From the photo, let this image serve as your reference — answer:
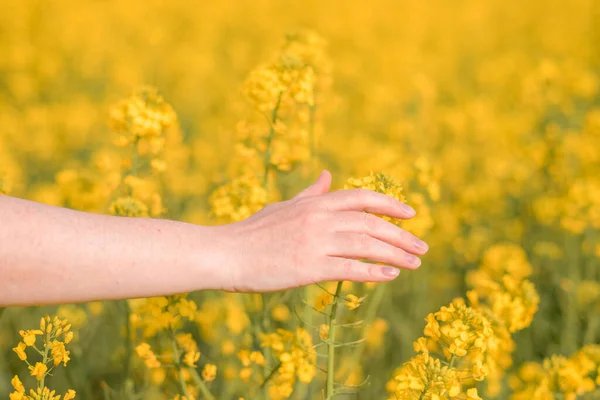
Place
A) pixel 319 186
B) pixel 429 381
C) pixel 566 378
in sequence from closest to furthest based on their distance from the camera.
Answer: pixel 429 381 < pixel 319 186 < pixel 566 378

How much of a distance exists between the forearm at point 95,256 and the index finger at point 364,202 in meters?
0.22

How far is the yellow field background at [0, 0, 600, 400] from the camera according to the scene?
1.93m

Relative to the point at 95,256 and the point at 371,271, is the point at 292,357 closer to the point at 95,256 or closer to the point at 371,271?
the point at 371,271

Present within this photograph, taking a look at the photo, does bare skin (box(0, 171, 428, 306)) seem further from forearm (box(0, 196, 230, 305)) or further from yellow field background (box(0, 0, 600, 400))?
yellow field background (box(0, 0, 600, 400))

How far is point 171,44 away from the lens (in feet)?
24.8

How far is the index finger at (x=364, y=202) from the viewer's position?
139 cm

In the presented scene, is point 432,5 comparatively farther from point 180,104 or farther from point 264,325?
point 264,325

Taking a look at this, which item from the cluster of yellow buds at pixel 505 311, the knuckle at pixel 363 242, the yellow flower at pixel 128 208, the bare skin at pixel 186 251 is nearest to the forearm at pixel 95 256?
the bare skin at pixel 186 251

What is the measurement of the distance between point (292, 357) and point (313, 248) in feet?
1.50

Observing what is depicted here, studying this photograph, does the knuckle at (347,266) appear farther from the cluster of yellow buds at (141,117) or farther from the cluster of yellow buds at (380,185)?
the cluster of yellow buds at (141,117)

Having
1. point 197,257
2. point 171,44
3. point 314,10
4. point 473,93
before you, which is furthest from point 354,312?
point 314,10

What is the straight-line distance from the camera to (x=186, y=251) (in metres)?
1.33

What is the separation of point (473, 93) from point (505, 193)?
2.59 metres

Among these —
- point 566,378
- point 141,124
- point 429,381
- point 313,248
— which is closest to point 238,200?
point 141,124
